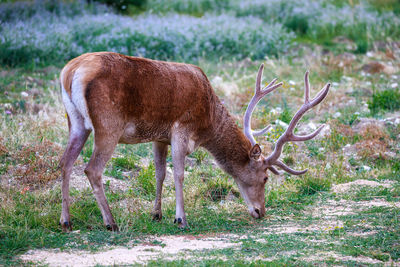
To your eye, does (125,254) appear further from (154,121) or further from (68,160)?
(154,121)

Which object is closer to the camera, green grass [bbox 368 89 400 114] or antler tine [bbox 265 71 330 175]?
antler tine [bbox 265 71 330 175]

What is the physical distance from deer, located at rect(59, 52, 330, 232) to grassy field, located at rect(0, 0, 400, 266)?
0.49m

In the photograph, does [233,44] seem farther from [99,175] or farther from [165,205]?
[99,175]

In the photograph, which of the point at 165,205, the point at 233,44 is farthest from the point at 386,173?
the point at 233,44

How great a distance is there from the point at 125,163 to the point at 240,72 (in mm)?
5781

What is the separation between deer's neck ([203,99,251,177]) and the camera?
658 centimetres

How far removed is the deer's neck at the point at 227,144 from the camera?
658 centimetres

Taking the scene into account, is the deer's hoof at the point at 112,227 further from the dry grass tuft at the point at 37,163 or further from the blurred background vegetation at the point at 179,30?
the blurred background vegetation at the point at 179,30

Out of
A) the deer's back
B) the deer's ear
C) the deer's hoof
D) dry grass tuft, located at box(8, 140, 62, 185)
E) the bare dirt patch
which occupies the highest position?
the deer's back

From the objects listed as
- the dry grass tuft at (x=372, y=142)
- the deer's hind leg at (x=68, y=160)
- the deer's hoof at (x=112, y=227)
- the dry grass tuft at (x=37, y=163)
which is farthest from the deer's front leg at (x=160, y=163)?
the dry grass tuft at (x=372, y=142)

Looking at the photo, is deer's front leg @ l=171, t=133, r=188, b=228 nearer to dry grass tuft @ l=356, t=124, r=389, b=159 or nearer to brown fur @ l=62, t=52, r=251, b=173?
brown fur @ l=62, t=52, r=251, b=173

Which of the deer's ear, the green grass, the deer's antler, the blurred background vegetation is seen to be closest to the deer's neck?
the deer's ear

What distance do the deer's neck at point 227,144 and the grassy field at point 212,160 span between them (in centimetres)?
62

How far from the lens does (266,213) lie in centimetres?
A: 665
